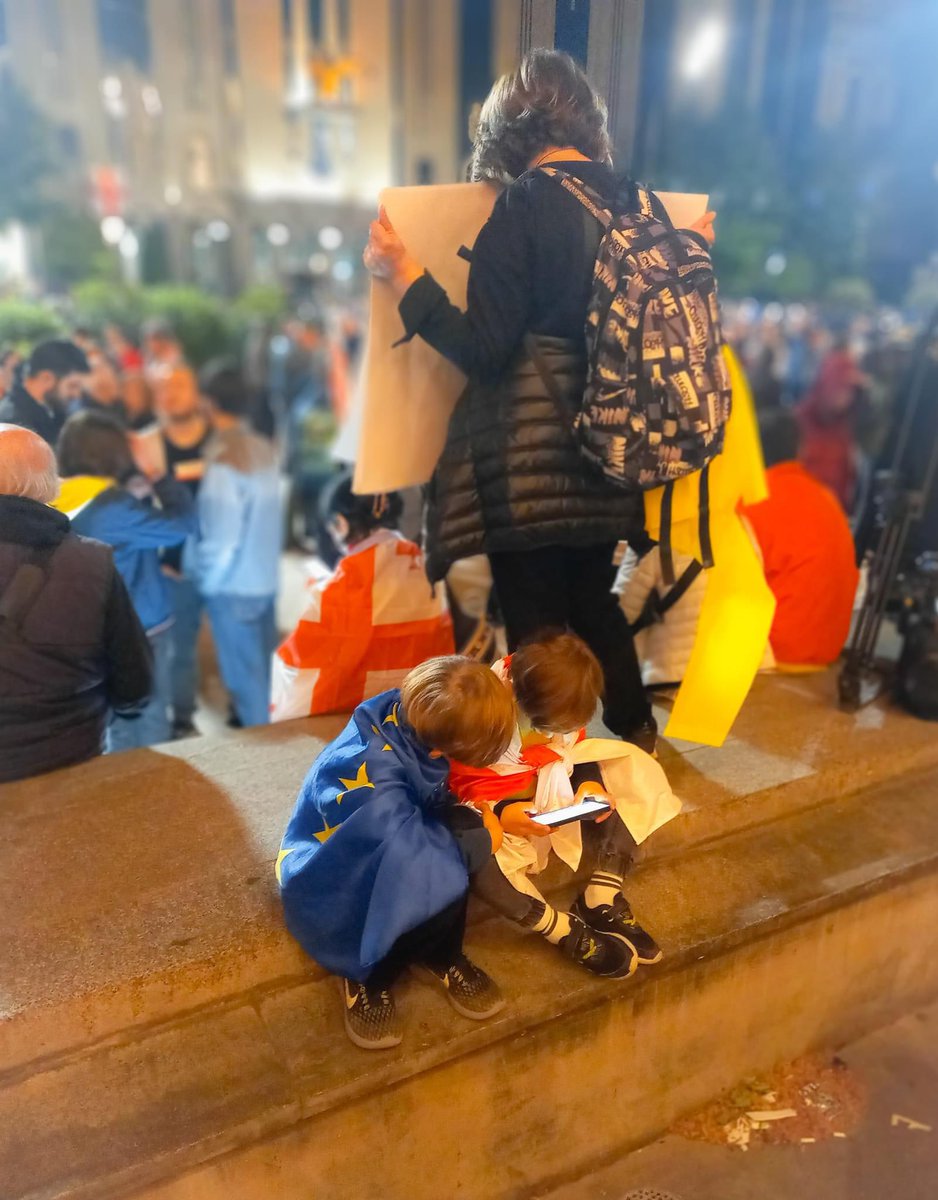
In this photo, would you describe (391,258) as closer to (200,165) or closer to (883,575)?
(883,575)

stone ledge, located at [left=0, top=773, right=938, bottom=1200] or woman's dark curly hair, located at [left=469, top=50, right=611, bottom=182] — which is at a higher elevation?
woman's dark curly hair, located at [left=469, top=50, right=611, bottom=182]

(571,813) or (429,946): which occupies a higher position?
(571,813)

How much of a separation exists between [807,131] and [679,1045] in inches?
980

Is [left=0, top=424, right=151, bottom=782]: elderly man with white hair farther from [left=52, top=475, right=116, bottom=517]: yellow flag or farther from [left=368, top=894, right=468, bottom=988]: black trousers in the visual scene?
[left=368, top=894, right=468, bottom=988]: black trousers

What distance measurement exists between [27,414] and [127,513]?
21.1 inches

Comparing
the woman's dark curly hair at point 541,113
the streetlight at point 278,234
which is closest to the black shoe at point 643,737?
the woman's dark curly hair at point 541,113

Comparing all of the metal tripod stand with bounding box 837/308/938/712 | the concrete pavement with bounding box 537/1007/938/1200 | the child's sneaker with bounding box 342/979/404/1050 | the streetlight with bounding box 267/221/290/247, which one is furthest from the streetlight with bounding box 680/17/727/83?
the child's sneaker with bounding box 342/979/404/1050

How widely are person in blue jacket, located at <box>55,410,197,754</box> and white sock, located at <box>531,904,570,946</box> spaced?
1.79 metres

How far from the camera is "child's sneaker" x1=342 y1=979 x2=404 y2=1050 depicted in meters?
1.95

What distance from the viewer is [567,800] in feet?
7.34

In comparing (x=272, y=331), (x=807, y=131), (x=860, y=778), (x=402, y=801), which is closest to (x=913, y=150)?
(x=807, y=131)

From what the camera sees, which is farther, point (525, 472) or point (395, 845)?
point (525, 472)

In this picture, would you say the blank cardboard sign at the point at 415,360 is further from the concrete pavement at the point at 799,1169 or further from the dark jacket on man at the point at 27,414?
the concrete pavement at the point at 799,1169

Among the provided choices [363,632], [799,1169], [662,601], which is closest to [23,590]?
[363,632]
